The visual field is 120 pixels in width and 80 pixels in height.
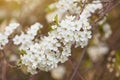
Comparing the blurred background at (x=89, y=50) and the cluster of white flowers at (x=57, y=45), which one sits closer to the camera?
the cluster of white flowers at (x=57, y=45)

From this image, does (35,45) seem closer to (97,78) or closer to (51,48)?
(51,48)

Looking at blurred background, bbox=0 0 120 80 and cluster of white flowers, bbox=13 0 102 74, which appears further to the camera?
blurred background, bbox=0 0 120 80

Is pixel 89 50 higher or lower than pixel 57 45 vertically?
higher

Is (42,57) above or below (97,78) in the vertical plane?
below

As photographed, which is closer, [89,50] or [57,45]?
[57,45]

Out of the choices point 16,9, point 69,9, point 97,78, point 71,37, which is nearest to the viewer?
point 71,37

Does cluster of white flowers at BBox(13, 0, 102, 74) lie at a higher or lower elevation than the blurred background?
lower

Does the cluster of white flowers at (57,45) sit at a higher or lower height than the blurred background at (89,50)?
lower

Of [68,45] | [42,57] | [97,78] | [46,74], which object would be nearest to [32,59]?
[42,57]
